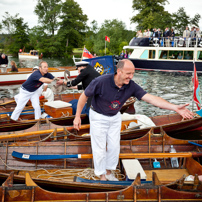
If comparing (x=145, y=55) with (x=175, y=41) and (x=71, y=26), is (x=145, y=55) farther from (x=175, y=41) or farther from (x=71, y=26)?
(x=71, y=26)

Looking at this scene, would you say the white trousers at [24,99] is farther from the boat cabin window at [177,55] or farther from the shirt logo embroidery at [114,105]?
the boat cabin window at [177,55]

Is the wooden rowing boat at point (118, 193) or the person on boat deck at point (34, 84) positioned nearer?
the wooden rowing boat at point (118, 193)

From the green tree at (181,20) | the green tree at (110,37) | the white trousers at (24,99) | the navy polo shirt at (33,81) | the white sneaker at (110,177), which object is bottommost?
the white sneaker at (110,177)

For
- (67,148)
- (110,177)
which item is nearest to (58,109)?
(67,148)

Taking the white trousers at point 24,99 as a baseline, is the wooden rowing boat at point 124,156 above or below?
below

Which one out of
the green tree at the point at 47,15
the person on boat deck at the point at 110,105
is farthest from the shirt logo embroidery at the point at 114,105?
the green tree at the point at 47,15

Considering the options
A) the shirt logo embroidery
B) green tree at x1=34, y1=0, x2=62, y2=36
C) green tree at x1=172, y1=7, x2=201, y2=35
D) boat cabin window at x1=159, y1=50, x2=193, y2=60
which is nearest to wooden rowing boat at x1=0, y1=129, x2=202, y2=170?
the shirt logo embroidery

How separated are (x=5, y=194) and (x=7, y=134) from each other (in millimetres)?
2742

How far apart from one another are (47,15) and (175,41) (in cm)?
4358

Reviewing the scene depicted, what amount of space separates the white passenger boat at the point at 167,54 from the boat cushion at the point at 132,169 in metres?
24.3

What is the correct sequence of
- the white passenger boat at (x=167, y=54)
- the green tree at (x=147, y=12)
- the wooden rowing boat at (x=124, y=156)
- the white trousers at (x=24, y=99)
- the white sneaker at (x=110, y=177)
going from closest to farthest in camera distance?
the white sneaker at (x=110, y=177) → the wooden rowing boat at (x=124, y=156) → the white trousers at (x=24, y=99) → the white passenger boat at (x=167, y=54) → the green tree at (x=147, y=12)

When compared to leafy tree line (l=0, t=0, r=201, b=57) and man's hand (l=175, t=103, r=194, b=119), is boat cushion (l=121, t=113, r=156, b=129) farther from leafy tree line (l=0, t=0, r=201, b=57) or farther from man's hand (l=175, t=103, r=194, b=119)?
leafy tree line (l=0, t=0, r=201, b=57)

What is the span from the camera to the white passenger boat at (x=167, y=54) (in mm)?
27062

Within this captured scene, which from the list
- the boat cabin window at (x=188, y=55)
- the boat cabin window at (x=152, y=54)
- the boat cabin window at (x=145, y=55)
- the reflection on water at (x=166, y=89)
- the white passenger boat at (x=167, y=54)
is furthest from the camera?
the boat cabin window at (x=145, y=55)
